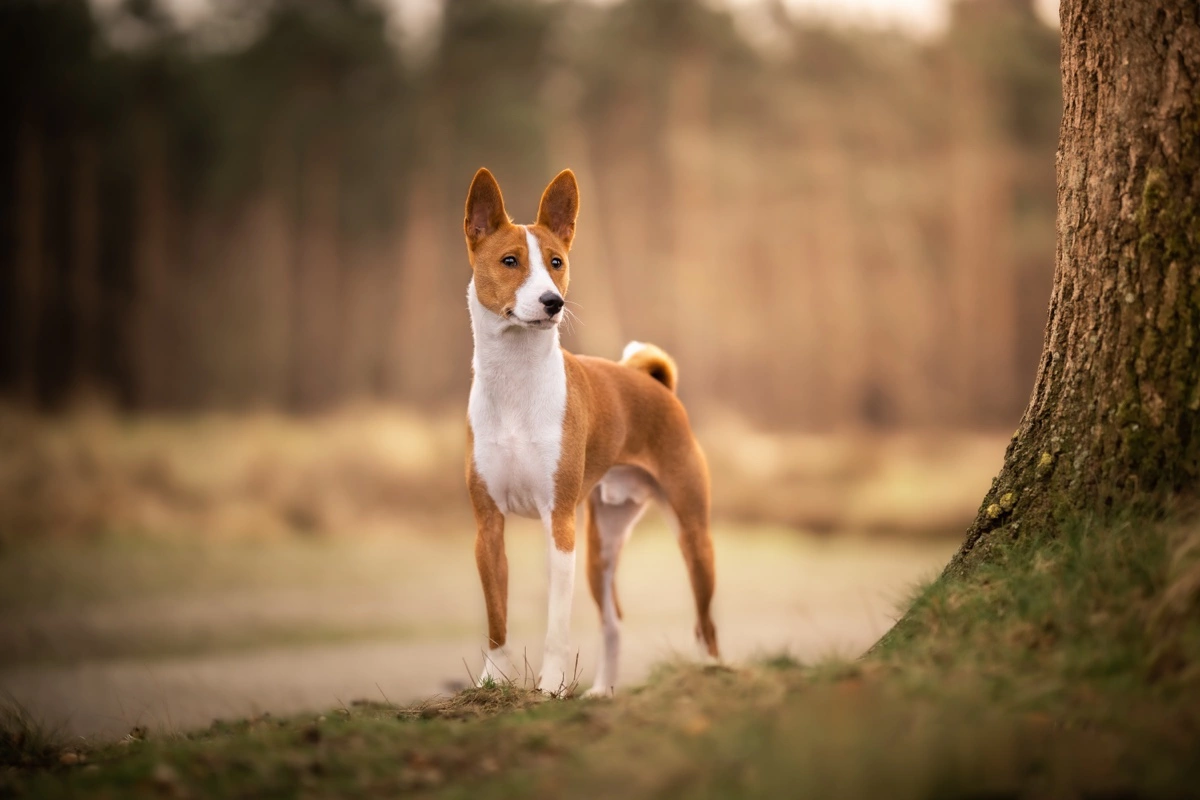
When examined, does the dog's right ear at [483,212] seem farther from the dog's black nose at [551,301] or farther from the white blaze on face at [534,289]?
the dog's black nose at [551,301]

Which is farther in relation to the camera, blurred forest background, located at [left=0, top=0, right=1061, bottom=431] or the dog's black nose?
blurred forest background, located at [left=0, top=0, right=1061, bottom=431]

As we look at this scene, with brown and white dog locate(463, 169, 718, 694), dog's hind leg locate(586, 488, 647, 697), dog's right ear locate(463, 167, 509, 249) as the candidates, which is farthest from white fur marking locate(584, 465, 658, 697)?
dog's right ear locate(463, 167, 509, 249)

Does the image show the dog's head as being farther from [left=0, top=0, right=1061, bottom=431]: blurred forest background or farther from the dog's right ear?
[left=0, top=0, right=1061, bottom=431]: blurred forest background

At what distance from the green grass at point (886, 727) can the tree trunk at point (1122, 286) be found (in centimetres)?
26

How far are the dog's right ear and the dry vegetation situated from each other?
10128 millimetres

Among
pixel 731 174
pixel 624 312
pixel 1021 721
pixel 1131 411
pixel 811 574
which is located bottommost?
pixel 811 574

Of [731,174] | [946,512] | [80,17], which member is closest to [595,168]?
[731,174]

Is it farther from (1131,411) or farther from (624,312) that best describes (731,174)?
(1131,411)

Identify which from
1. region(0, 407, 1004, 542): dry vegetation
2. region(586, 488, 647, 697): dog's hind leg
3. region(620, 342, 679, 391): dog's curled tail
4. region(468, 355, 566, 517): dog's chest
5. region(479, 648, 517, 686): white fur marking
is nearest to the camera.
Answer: region(479, 648, 517, 686): white fur marking

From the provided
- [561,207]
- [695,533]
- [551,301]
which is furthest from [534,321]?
[695,533]

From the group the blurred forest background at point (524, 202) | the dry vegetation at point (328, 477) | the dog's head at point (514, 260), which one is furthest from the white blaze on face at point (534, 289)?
the blurred forest background at point (524, 202)

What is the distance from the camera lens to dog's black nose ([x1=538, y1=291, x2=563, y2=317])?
16.3 feet

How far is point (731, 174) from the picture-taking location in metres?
24.9

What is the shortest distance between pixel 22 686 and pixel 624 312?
18712 millimetres
